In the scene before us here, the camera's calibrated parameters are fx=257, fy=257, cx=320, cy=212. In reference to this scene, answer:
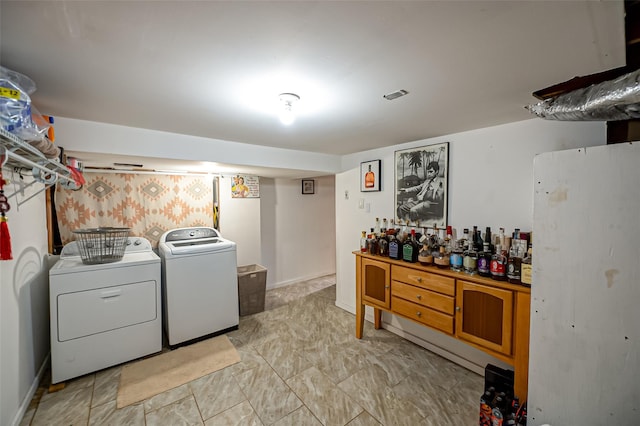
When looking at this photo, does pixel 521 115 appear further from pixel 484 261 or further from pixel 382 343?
pixel 382 343

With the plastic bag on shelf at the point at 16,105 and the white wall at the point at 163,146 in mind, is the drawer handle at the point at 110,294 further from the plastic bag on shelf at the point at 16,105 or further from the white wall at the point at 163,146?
the plastic bag on shelf at the point at 16,105

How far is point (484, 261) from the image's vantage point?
1.85m

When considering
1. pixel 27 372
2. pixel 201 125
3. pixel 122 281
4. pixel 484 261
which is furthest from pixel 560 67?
pixel 27 372

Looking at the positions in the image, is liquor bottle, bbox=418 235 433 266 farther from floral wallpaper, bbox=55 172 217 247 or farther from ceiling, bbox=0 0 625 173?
floral wallpaper, bbox=55 172 217 247

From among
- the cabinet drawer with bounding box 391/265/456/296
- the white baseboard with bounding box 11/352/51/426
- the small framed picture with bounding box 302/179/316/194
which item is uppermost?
the small framed picture with bounding box 302/179/316/194

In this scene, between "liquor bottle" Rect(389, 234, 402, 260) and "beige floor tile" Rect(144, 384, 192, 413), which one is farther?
"liquor bottle" Rect(389, 234, 402, 260)

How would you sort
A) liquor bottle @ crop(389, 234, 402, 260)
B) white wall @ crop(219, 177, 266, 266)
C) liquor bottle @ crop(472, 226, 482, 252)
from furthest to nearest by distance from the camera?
white wall @ crop(219, 177, 266, 266) → liquor bottle @ crop(389, 234, 402, 260) → liquor bottle @ crop(472, 226, 482, 252)

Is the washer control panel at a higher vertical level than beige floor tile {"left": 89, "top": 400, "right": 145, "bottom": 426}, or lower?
higher

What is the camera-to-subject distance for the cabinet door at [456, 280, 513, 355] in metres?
1.69

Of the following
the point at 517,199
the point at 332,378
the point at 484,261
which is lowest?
the point at 332,378

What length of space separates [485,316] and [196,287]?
256 cm

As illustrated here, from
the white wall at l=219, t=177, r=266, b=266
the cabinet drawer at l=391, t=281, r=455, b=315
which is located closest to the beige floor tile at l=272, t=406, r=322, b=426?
the cabinet drawer at l=391, t=281, r=455, b=315

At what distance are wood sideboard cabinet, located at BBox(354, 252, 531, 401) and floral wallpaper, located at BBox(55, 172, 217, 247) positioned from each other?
89.4 inches

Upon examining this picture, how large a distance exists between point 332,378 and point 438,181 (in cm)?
198
